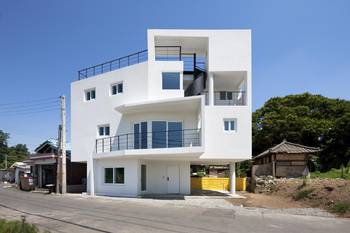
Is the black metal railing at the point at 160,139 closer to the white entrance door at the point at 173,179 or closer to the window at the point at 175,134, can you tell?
the window at the point at 175,134

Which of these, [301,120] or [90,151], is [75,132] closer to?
[90,151]

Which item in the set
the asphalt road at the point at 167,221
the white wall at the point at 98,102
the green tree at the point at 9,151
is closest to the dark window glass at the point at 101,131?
the white wall at the point at 98,102

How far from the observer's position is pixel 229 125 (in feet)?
80.0

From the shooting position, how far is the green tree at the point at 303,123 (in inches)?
1746

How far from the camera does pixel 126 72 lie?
26250mm

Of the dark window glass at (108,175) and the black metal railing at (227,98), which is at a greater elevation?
the black metal railing at (227,98)

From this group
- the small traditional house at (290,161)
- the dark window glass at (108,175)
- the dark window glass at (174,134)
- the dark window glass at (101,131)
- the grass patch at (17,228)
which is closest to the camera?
the grass patch at (17,228)

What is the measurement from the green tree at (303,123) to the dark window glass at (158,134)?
88.4 feet

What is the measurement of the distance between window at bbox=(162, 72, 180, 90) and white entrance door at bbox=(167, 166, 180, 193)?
6138mm

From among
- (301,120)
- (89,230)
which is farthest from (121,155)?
(301,120)

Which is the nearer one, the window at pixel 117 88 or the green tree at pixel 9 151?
the window at pixel 117 88

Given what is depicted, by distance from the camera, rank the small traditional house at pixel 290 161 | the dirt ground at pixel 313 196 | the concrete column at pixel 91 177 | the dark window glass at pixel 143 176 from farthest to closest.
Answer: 1. the small traditional house at pixel 290 161
2. the concrete column at pixel 91 177
3. the dark window glass at pixel 143 176
4. the dirt ground at pixel 313 196

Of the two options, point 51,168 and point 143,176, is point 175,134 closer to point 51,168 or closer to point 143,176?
point 143,176

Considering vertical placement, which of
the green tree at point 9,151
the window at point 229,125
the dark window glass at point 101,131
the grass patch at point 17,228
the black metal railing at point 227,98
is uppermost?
the black metal railing at point 227,98
